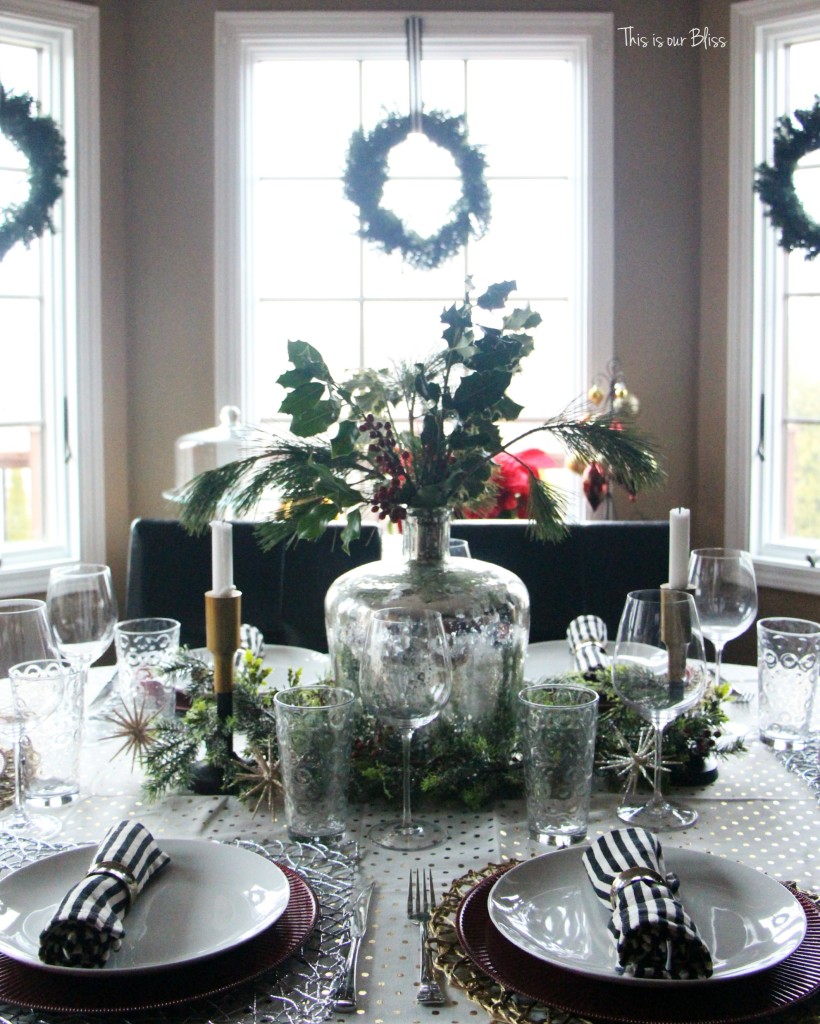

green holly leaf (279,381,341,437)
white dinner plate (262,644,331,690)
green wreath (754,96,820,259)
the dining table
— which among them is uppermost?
green wreath (754,96,820,259)

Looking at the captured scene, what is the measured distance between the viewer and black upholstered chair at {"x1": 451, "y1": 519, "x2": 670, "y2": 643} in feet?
7.90

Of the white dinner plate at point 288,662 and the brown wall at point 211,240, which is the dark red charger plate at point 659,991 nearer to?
the white dinner plate at point 288,662

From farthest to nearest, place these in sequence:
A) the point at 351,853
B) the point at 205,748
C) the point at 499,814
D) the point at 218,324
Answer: the point at 218,324 < the point at 205,748 < the point at 499,814 < the point at 351,853

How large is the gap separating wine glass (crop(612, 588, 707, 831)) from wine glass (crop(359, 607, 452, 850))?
0.20 m

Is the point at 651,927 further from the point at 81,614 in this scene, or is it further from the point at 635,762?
the point at 81,614

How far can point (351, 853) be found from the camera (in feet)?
3.75

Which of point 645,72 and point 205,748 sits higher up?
point 645,72

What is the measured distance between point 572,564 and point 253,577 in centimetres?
68

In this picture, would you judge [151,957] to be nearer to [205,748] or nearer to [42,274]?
[205,748]

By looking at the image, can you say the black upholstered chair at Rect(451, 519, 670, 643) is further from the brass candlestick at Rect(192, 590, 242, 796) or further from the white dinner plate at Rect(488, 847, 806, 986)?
the white dinner plate at Rect(488, 847, 806, 986)

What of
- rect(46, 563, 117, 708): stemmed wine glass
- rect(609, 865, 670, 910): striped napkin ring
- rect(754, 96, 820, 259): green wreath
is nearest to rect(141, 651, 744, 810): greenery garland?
rect(46, 563, 117, 708): stemmed wine glass

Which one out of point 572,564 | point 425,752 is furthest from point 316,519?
point 572,564

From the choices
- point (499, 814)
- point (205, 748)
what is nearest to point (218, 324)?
point (205, 748)

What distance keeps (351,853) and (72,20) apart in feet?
10.2
